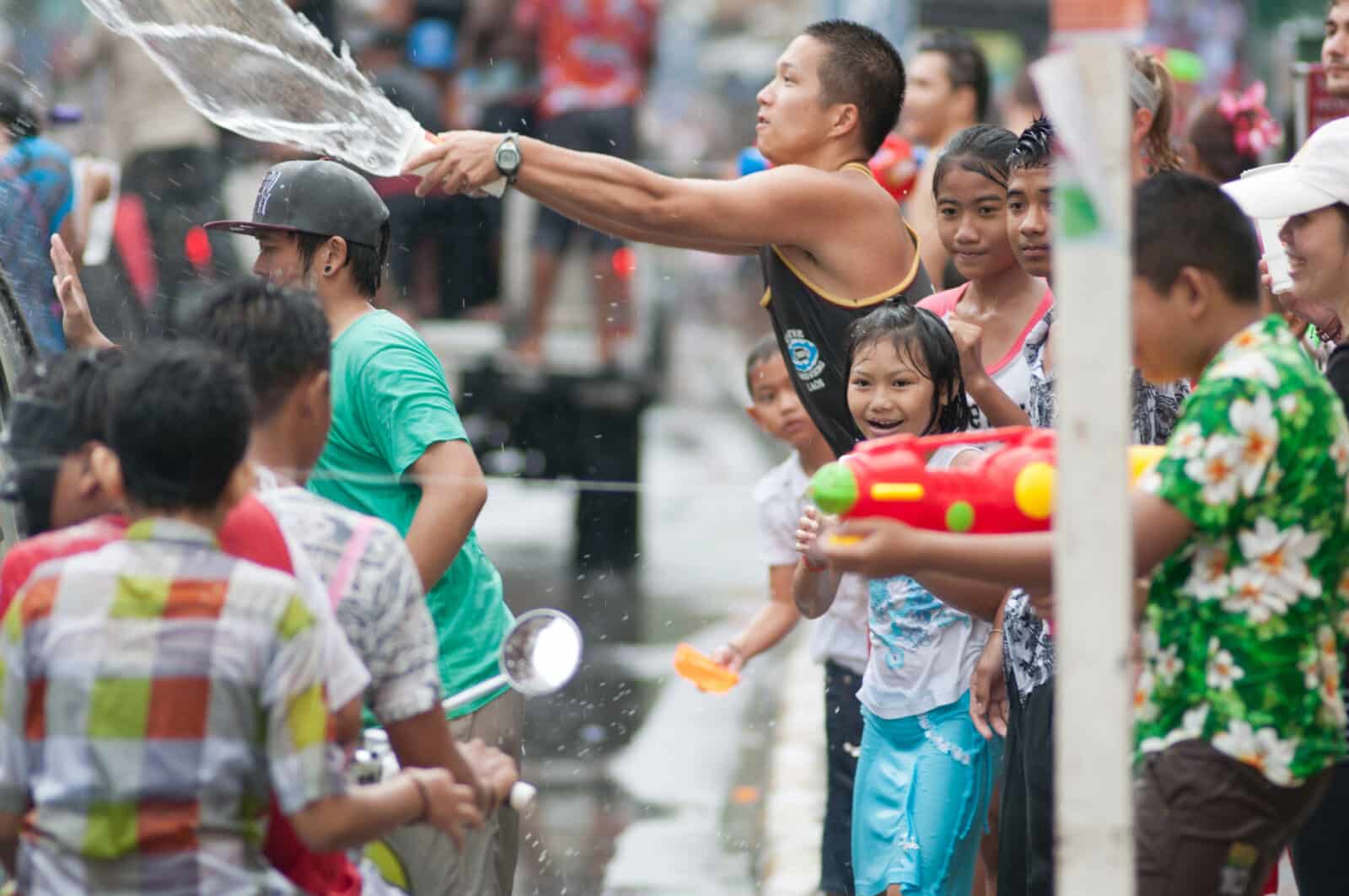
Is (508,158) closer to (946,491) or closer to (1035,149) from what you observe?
(1035,149)

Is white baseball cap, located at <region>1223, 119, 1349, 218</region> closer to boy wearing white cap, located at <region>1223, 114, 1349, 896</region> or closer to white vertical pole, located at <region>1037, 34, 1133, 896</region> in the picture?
boy wearing white cap, located at <region>1223, 114, 1349, 896</region>

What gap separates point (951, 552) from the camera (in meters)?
3.16

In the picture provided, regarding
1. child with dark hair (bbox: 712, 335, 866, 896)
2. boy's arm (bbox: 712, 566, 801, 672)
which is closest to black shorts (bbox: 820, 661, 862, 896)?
child with dark hair (bbox: 712, 335, 866, 896)

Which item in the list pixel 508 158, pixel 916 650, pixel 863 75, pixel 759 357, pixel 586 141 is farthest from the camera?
pixel 586 141

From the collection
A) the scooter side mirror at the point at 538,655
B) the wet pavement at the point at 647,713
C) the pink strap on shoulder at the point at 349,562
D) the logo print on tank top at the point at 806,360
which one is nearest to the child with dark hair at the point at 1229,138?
the wet pavement at the point at 647,713

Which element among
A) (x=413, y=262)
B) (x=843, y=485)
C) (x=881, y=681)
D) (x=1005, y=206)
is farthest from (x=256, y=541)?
(x=413, y=262)

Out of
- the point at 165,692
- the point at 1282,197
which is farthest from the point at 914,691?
the point at 165,692

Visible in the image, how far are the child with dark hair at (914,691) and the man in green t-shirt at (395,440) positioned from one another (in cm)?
82

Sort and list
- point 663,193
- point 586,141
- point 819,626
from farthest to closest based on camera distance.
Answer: point 586,141
point 819,626
point 663,193

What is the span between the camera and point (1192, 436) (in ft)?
10.3

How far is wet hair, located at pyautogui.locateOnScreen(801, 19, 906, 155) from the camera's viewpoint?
510 cm

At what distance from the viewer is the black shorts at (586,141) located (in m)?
10.8

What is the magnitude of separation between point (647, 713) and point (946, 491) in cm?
A: 590

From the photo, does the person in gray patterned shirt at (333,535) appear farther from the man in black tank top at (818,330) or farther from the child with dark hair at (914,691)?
the man in black tank top at (818,330)
